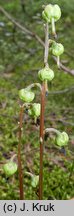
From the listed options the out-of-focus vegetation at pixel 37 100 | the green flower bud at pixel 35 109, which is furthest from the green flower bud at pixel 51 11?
the out-of-focus vegetation at pixel 37 100

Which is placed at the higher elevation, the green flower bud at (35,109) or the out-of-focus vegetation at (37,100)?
the green flower bud at (35,109)

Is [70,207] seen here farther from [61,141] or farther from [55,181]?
[55,181]

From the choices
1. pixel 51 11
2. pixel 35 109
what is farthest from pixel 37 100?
pixel 51 11

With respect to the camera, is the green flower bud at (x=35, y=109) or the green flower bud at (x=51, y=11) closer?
the green flower bud at (x=51, y=11)

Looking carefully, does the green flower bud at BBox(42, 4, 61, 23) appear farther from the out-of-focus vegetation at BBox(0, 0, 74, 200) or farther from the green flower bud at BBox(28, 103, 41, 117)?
the out-of-focus vegetation at BBox(0, 0, 74, 200)

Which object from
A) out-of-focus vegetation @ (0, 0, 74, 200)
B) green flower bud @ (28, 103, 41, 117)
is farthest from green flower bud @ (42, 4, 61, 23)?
out-of-focus vegetation @ (0, 0, 74, 200)

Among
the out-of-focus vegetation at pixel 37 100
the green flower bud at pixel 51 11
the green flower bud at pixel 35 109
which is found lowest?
the out-of-focus vegetation at pixel 37 100

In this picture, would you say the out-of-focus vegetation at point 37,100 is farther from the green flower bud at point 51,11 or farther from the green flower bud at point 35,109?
the green flower bud at point 51,11

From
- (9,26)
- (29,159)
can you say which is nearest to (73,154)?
(29,159)
